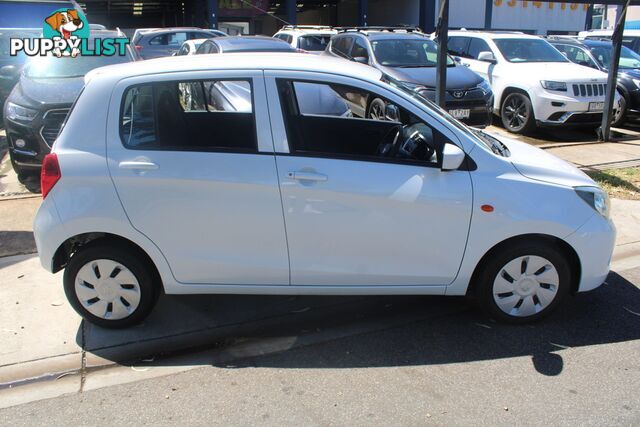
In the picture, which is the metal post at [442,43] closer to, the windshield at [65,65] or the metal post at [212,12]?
the windshield at [65,65]

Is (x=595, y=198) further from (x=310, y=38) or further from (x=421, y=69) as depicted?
(x=310, y=38)

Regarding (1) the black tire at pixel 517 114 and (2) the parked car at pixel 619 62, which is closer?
(1) the black tire at pixel 517 114

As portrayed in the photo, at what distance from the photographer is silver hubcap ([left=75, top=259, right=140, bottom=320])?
3688 mm

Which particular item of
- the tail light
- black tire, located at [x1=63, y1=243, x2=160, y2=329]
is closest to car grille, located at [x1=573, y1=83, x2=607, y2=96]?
black tire, located at [x1=63, y1=243, x2=160, y2=329]

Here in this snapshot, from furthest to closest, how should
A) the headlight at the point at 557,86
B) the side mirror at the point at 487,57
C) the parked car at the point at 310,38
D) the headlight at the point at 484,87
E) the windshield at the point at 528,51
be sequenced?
the parked car at the point at 310,38 → the windshield at the point at 528,51 → the side mirror at the point at 487,57 → the headlight at the point at 557,86 → the headlight at the point at 484,87

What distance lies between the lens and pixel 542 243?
3.74 m

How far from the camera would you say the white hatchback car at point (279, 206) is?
138 inches

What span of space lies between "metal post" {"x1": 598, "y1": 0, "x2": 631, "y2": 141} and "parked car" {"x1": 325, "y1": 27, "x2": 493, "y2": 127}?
1921mm

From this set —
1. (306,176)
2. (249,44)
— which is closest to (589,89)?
(249,44)

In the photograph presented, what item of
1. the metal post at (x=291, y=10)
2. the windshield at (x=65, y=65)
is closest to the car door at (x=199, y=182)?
the windshield at (x=65, y=65)

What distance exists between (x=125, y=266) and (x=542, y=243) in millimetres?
2733

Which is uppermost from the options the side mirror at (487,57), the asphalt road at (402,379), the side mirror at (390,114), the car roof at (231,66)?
the side mirror at (487,57)

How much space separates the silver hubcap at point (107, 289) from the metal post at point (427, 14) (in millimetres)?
27270

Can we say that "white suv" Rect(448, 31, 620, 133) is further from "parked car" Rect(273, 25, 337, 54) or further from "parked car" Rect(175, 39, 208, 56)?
"parked car" Rect(175, 39, 208, 56)
